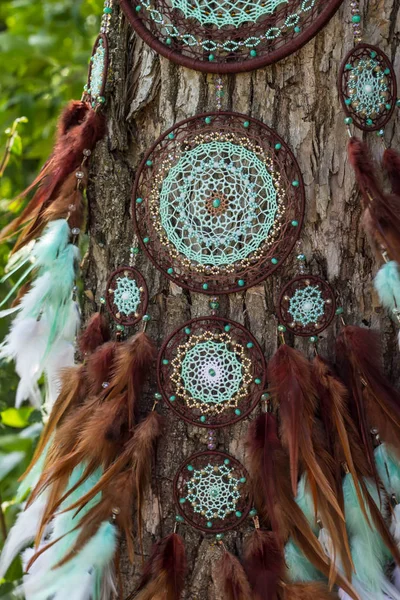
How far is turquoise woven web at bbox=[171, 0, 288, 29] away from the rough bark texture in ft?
0.23

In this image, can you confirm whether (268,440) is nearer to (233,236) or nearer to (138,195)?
(233,236)

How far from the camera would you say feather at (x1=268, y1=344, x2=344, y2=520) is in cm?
92

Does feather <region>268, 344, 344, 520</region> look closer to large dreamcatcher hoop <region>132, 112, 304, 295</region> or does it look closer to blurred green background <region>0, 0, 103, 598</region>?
large dreamcatcher hoop <region>132, 112, 304, 295</region>

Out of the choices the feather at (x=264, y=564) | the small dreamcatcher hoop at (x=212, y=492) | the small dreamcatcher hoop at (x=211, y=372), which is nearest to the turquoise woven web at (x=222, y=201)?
the small dreamcatcher hoop at (x=211, y=372)

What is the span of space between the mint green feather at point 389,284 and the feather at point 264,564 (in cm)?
36

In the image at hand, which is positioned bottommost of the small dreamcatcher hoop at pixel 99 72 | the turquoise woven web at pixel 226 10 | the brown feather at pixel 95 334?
the brown feather at pixel 95 334

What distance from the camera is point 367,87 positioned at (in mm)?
960

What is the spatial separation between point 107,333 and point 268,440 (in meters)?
0.30

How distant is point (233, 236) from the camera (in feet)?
3.19

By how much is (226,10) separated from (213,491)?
0.68m

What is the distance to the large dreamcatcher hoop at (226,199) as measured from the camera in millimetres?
963

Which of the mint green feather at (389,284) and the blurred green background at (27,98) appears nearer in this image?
the mint green feather at (389,284)

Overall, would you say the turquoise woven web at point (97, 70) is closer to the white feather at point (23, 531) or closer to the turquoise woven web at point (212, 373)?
the turquoise woven web at point (212, 373)

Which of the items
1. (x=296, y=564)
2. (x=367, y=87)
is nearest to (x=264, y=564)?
(x=296, y=564)
